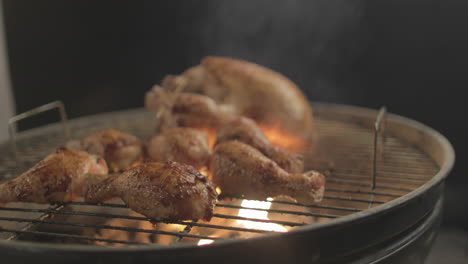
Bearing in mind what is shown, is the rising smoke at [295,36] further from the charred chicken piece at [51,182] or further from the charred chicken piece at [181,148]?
the charred chicken piece at [51,182]

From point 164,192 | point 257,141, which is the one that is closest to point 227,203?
point 257,141

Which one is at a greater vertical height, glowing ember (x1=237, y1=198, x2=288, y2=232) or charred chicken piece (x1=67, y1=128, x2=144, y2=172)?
charred chicken piece (x1=67, y1=128, x2=144, y2=172)

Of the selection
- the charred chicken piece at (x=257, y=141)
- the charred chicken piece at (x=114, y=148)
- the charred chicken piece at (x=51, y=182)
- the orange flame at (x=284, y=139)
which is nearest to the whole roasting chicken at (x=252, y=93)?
the orange flame at (x=284, y=139)

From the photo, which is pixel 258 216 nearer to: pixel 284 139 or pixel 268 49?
pixel 284 139

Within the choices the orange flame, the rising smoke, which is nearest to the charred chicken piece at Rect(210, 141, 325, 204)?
the orange flame

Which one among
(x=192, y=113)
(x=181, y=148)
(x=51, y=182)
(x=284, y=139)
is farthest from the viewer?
(x=284, y=139)

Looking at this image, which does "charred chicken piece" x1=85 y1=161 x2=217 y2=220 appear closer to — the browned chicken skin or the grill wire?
the grill wire
